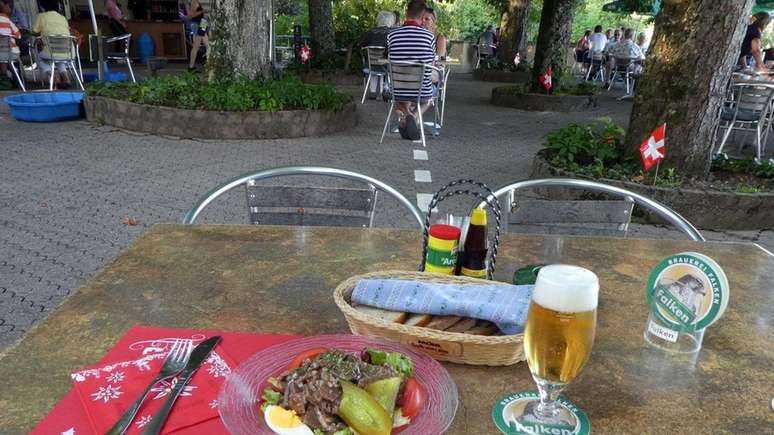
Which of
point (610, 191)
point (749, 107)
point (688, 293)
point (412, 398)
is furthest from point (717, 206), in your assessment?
point (412, 398)

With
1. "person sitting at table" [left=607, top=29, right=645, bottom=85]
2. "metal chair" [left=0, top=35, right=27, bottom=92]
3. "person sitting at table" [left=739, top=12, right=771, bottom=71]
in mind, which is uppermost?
"person sitting at table" [left=739, top=12, right=771, bottom=71]

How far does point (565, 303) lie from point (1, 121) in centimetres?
899

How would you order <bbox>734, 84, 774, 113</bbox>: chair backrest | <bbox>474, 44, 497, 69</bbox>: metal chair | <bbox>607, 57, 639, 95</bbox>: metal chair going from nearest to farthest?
<bbox>734, 84, 774, 113</bbox>: chair backrest, <bbox>607, 57, 639, 95</bbox>: metal chair, <bbox>474, 44, 497, 69</bbox>: metal chair

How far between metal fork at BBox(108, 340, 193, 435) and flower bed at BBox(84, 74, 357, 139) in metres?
6.47

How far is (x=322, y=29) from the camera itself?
1378 cm

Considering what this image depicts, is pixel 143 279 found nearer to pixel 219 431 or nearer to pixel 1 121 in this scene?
pixel 219 431

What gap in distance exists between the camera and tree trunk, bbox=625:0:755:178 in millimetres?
4688

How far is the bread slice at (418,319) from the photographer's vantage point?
1227 mm

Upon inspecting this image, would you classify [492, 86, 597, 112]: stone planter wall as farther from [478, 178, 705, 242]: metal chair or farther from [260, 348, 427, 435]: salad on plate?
[260, 348, 427, 435]: salad on plate

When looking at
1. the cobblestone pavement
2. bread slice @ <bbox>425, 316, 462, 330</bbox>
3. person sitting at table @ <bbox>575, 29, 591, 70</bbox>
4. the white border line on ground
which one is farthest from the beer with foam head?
person sitting at table @ <bbox>575, 29, 591, 70</bbox>

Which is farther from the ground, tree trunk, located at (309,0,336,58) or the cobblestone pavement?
tree trunk, located at (309,0,336,58)

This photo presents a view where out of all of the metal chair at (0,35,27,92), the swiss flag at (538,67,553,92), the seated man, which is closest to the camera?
the seated man

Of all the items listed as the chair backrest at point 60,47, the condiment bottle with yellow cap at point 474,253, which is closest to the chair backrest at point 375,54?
the chair backrest at point 60,47

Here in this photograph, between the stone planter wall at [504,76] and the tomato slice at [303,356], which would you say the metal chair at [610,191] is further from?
the stone planter wall at [504,76]
